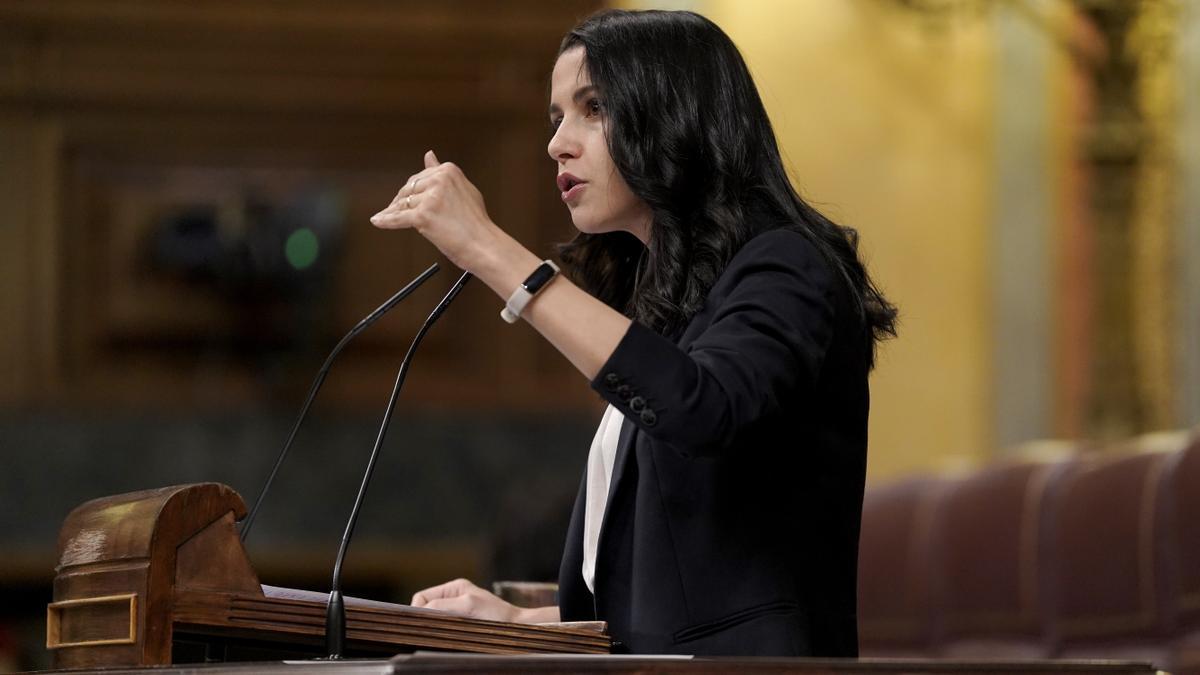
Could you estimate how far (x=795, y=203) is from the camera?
70.6 inches

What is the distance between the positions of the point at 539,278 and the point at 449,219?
10 centimetres

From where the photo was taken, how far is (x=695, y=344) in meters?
1.58

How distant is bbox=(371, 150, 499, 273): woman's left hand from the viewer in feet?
5.01

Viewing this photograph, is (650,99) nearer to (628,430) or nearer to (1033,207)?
(628,430)

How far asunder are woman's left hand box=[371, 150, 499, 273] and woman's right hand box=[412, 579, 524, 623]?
0.53m

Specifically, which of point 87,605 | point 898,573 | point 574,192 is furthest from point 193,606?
point 898,573

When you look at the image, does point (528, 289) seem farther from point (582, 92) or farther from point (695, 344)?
point (582, 92)

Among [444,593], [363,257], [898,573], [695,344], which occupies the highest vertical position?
[363,257]

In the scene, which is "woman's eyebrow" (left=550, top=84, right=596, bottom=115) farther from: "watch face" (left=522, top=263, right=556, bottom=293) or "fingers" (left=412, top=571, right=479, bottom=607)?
"fingers" (left=412, top=571, right=479, bottom=607)

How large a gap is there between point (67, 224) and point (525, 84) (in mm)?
1518

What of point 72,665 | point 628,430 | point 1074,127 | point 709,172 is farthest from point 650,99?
point 1074,127

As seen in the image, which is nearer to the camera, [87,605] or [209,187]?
[87,605]

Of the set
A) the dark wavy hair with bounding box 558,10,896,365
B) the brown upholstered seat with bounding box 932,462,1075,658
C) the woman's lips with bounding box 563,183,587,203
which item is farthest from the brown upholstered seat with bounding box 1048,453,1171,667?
the woman's lips with bounding box 563,183,587,203

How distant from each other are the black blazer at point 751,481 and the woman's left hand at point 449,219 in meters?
0.16
